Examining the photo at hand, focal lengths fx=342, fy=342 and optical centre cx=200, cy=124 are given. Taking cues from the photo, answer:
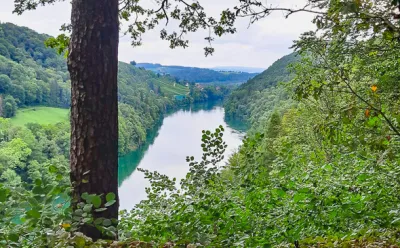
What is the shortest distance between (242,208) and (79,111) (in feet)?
4.21

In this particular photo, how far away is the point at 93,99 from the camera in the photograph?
1.97m

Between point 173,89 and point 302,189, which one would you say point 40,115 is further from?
point 173,89

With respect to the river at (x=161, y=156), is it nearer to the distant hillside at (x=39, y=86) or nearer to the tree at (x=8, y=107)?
the distant hillside at (x=39, y=86)

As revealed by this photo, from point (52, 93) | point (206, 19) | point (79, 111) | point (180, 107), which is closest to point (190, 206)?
point (79, 111)

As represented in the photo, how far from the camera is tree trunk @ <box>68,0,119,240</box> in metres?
1.95

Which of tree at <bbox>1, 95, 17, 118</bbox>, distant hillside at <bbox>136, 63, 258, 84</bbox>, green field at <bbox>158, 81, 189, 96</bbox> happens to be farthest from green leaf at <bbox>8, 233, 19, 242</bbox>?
distant hillside at <bbox>136, 63, 258, 84</bbox>

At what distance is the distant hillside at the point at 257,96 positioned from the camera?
123ft

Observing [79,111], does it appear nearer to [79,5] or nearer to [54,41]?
[79,5]

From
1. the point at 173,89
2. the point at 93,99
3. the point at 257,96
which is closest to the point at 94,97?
the point at 93,99

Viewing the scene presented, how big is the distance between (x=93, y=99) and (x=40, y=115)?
40.2 meters

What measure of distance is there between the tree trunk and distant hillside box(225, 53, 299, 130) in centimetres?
3253

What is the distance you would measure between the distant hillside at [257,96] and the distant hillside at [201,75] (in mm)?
41456

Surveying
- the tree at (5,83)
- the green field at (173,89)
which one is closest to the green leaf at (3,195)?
the tree at (5,83)

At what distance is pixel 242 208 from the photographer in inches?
95.3
